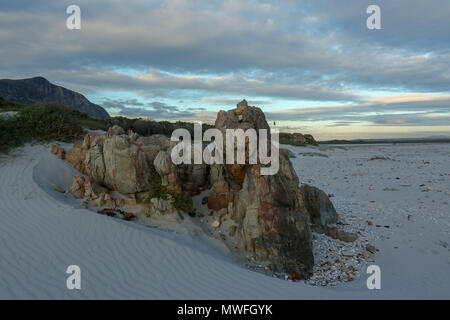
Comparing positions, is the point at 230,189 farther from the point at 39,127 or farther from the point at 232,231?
the point at 39,127

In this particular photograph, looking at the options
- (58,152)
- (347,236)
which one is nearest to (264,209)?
(347,236)

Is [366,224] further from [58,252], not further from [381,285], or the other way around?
[58,252]

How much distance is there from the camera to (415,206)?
11164 millimetres

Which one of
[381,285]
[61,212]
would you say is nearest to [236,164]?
[381,285]

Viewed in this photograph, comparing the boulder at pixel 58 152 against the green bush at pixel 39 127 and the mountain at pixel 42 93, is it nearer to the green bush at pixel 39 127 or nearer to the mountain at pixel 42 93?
the green bush at pixel 39 127

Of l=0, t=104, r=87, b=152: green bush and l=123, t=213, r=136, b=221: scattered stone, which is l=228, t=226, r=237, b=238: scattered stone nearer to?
l=123, t=213, r=136, b=221: scattered stone

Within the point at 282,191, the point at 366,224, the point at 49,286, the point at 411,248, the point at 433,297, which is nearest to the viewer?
the point at 49,286

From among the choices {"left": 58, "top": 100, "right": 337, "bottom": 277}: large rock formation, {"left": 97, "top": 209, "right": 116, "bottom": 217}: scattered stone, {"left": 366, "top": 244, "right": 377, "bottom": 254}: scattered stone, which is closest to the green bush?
{"left": 58, "top": 100, "right": 337, "bottom": 277}: large rock formation

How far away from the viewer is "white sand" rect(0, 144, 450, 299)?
488cm

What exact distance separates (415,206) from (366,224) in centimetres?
348

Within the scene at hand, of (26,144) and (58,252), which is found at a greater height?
(26,144)

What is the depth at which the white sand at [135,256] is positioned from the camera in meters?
4.88
